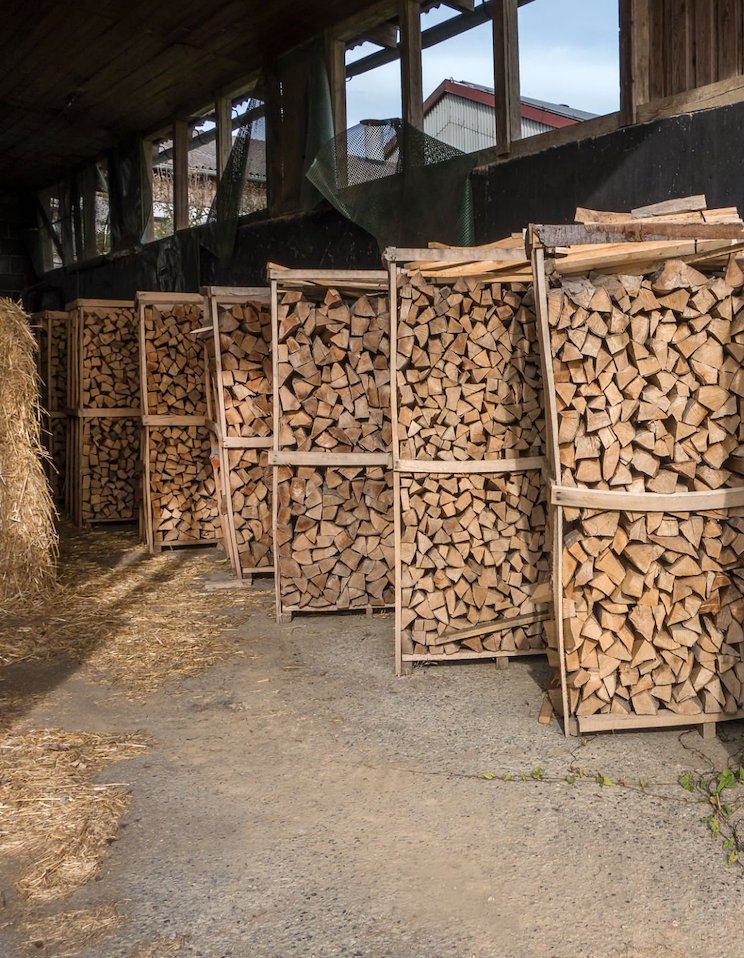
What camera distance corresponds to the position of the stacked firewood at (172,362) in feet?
25.4

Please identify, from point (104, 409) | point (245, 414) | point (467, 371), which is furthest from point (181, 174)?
point (467, 371)

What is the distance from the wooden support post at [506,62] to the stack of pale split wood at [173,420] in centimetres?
296

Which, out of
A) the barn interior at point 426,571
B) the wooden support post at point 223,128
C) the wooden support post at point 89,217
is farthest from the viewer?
the wooden support post at point 89,217

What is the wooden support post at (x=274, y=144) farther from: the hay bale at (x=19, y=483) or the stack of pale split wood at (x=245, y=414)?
the hay bale at (x=19, y=483)

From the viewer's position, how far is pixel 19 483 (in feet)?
20.5

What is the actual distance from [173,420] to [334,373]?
104 inches

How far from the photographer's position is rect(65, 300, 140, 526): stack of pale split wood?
28.8 feet

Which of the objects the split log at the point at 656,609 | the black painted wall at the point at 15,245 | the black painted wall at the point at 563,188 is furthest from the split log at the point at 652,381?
the black painted wall at the point at 15,245

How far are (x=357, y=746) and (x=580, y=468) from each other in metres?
1.45

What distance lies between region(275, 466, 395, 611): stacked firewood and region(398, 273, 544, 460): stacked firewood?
3.27 ft

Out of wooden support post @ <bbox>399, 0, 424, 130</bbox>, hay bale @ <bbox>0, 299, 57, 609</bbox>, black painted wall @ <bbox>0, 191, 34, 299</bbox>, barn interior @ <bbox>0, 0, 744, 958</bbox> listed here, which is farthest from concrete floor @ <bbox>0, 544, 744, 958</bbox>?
black painted wall @ <bbox>0, 191, 34, 299</bbox>

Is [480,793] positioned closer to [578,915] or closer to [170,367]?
[578,915]

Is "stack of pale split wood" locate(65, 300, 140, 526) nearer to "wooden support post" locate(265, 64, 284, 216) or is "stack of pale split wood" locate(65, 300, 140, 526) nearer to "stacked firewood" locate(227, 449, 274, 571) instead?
"wooden support post" locate(265, 64, 284, 216)

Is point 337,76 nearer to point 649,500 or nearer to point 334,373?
point 334,373
